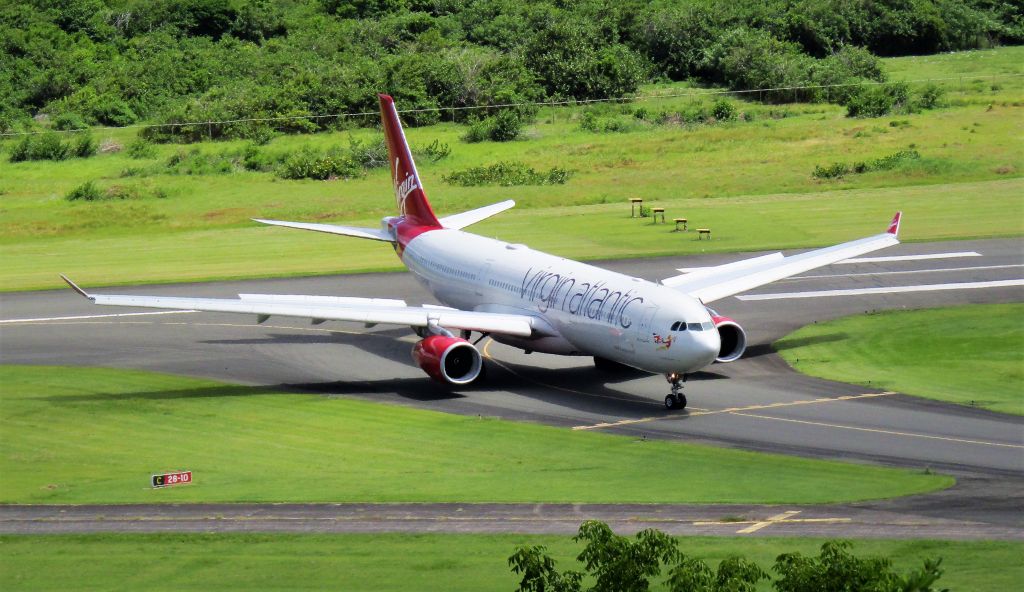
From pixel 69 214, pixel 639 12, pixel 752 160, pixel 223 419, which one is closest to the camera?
pixel 223 419

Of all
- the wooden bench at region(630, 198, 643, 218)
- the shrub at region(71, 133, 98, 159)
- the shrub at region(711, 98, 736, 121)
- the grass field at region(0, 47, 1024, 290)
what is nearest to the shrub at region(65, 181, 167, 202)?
the grass field at region(0, 47, 1024, 290)

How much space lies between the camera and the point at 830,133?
383ft

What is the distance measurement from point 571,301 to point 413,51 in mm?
94892

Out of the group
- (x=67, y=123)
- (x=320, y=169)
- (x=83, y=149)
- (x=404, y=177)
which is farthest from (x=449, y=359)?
(x=67, y=123)

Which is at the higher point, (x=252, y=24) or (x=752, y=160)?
(x=252, y=24)

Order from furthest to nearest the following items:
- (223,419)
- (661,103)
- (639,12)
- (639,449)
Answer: (639,12), (661,103), (223,419), (639,449)

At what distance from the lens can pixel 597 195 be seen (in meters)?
103

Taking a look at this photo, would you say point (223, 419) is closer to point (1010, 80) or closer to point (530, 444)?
point (530, 444)

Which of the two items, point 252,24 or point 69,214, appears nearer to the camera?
point 69,214

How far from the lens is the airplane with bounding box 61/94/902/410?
46.2m

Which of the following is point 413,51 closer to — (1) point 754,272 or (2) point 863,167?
(2) point 863,167

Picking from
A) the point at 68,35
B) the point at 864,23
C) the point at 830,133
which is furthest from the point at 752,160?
the point at 68,35

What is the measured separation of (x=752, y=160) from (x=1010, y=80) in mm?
41274

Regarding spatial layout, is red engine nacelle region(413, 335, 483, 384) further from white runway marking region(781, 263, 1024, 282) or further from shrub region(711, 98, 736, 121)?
shrub region(711, 98, 736, 121)
